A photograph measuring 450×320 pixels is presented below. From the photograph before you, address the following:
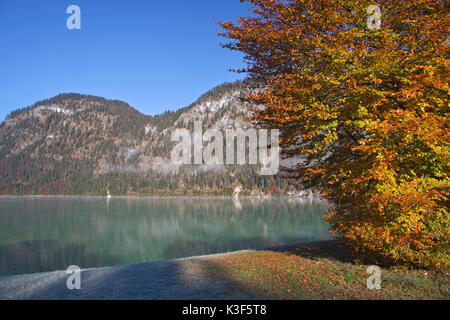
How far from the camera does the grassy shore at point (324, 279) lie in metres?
8.00

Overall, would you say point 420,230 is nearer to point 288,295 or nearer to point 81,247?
point 288,295

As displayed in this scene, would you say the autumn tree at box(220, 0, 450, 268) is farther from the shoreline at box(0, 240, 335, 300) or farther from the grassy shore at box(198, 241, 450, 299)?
the shoreline at box(0, 240, 335, 300)

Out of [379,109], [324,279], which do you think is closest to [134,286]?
[324,279]

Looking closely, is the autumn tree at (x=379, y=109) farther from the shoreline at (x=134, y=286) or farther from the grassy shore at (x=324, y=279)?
the shoreline at (x=134, y=286)

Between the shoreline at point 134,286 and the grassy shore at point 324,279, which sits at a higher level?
the grassy shore at point 324,279

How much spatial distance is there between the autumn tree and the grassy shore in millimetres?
844

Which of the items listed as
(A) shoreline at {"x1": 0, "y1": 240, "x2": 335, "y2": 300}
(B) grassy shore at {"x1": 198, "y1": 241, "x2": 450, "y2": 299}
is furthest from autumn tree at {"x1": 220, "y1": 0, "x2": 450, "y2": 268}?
(A) shoreline at {"x1": 0, "y1": 240, "x2": 335, "y2": 300}

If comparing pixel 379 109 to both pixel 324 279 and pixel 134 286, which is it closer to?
pixel 324 279

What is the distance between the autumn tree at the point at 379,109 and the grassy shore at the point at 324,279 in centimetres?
84

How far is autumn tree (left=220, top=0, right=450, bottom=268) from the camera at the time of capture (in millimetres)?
8656

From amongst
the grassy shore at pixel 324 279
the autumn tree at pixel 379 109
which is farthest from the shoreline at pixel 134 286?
the autumn tree at pixel 379 109

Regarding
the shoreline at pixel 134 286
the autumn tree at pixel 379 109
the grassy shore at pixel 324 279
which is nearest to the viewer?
the grassy shore at pixel 324 279
